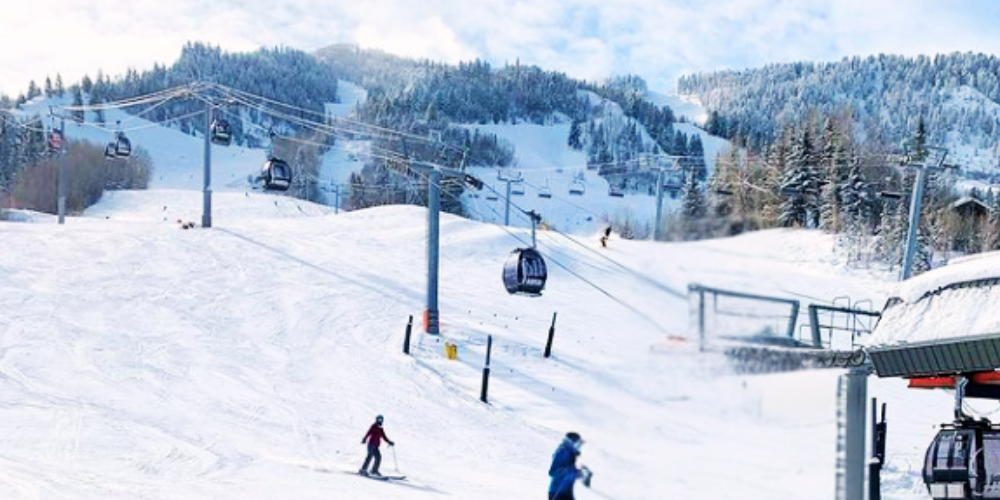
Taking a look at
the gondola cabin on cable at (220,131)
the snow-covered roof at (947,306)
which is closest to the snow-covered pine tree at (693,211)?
the snow-covered roof at (947,306)

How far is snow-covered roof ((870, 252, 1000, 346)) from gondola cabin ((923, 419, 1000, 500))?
2.05 m

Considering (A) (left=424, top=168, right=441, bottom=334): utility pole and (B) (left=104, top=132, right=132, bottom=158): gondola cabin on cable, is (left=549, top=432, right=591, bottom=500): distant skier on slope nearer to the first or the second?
(A) (left=424, top=168, right=441, bottom=334): utility pole

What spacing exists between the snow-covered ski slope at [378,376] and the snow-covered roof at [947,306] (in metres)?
0.56

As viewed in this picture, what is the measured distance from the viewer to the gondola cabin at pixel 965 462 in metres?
7.11

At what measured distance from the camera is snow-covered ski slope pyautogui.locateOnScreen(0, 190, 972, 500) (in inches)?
133

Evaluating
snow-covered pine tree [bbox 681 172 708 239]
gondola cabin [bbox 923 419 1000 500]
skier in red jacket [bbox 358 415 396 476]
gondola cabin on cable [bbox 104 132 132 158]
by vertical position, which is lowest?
skier in red jacket [bbox 358 415 396 476]

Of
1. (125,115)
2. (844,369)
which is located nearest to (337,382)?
(844,369)

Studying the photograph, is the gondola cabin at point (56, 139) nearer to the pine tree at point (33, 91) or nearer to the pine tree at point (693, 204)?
the pine tree at point (693, 204)

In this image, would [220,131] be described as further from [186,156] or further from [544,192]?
[186,156]

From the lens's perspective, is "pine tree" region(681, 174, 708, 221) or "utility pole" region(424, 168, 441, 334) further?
"utility pole" region(424, 168, 441, 334)

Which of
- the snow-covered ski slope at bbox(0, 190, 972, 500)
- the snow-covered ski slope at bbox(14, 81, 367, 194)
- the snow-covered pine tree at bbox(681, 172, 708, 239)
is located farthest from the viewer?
the snow-covered ski slope at bbox(14, 81, 367, 194)

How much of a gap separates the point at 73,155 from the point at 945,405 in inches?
3166

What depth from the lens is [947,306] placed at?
17.8ft

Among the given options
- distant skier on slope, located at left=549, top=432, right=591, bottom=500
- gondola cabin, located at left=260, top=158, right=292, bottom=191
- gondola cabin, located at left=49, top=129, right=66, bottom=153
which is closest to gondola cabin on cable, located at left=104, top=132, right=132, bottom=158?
gondola cabin, located at left=49, top=129, right=66, bottom=153
